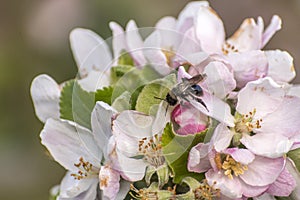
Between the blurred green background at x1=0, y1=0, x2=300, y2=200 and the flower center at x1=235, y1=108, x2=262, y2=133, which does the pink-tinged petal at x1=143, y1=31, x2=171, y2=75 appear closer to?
the flower center at x1=235, y1=108, x2=262, y2=133

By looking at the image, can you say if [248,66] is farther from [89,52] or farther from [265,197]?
[89,52]

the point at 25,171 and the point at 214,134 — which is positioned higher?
the point at 214,134

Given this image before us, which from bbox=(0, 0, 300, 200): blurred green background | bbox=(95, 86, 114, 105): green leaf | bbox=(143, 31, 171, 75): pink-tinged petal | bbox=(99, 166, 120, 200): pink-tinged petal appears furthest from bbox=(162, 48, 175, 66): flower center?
bbox=(0, 0, 300, 200): blurred green background

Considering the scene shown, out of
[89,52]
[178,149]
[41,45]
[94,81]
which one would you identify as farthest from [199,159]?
[41,45]

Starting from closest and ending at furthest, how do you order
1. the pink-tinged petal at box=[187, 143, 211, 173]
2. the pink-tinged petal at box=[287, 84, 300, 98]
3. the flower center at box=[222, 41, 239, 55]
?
the pink-tinged petal at box=[187, 143, 211, 173], the pink-tinged petal at box=[287, 84, 300, 98], the flower center at box=[222, 41, 239, 55]

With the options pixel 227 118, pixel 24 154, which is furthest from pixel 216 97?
pixel 24 154

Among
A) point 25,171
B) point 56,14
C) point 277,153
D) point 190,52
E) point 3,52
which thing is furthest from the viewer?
point 56,14

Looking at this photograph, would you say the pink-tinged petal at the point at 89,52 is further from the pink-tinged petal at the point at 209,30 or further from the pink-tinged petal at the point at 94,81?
the pink-tinged petal at the point at 209,30

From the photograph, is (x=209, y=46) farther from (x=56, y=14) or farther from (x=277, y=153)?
(x=56, y=14)
